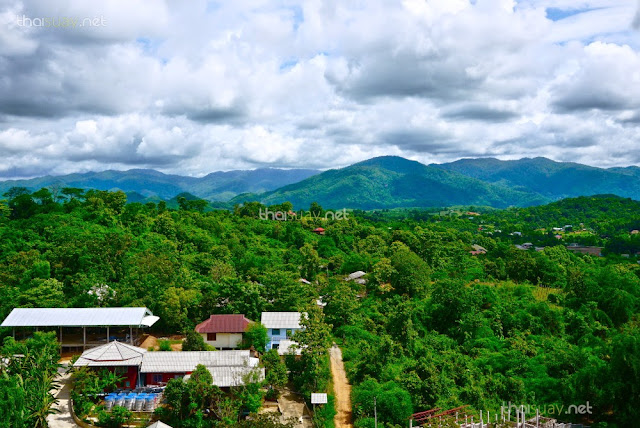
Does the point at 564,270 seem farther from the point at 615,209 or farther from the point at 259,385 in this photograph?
the point at 615,209

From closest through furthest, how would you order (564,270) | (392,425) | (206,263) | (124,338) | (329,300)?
(392,425) → (124,338) → (329,300) → (206,263) → (564,270)

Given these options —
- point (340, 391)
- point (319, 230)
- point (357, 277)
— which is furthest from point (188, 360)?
point (319, 230)

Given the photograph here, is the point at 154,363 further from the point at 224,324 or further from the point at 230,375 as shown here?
the point at 224,324

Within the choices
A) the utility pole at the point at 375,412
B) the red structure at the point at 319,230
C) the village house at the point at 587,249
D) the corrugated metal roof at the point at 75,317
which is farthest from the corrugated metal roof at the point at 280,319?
the village house at the point at 587,249

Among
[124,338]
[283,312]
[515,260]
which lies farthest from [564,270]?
[124,338]

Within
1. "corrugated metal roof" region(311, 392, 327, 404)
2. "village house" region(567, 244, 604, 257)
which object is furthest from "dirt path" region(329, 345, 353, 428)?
"village house" region(567, 244, 604, 257)

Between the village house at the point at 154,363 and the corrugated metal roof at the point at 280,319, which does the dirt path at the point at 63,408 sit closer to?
the village house at the point at 154,363
